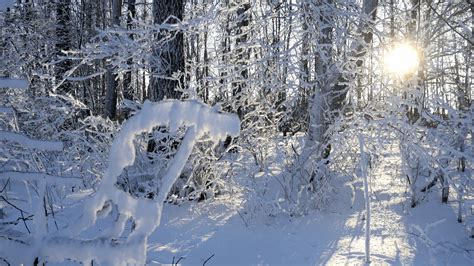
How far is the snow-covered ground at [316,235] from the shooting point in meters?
4.26

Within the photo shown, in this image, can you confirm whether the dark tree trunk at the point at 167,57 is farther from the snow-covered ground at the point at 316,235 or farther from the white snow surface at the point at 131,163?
the white snow surface at the point at 131,163

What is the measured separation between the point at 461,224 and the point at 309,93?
2.57 metres

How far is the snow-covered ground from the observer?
14.0 ft

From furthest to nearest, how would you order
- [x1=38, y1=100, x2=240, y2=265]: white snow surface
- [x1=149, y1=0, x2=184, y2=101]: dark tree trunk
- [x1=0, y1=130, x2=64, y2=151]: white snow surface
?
[x1=149, y1=0, x2=184, y2=101]: dark tree trunk → [x1=0, y1=130, x2=64, y2=151]: white snow surface → [x1=38, y1=100, x2=240, y2=265]: white snow surface

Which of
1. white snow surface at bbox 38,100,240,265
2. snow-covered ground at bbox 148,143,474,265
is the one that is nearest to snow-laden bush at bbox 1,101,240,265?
white snow surface at bbox 38,100,240,265

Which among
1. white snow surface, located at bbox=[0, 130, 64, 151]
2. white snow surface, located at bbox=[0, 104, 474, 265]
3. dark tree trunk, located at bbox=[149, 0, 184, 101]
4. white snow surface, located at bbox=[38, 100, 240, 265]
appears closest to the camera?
white snow surface, located at bbox=[38, 100, 240, 265]

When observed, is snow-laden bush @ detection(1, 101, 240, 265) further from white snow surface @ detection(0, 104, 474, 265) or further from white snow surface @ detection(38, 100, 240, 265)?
white snow surface @ detection(0, 104, 474, 265)

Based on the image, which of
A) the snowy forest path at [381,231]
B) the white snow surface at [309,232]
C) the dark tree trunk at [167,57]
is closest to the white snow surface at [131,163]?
the white snow surface at [309,232]

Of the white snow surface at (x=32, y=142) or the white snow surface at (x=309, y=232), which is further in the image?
the white snow surface at (x=309, y=232)

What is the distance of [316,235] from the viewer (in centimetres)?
484

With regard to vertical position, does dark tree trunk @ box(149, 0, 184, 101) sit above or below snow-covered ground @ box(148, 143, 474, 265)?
above

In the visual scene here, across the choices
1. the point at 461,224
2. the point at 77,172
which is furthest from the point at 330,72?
the point at 77,172

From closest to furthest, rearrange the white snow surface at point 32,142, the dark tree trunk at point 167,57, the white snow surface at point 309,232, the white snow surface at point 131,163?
1. the white snow surface at point 131,163
2. the white snow surface at point 32,142
3. the white snow surface at point 309,232
4. the dark tree trunk at point 167,57

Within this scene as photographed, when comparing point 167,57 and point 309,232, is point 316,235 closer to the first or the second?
point 309,232
